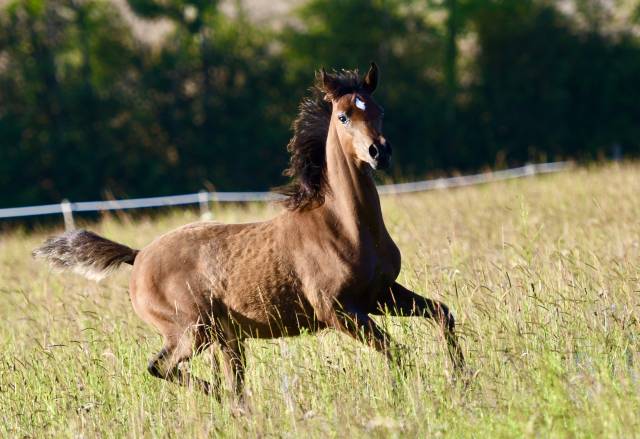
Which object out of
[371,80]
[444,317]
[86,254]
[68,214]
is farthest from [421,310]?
[68,214]

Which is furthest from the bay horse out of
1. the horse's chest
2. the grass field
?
the grass field

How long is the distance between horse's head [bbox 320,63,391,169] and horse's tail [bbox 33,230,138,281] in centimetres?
197

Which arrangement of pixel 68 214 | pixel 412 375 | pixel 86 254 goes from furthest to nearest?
pixel 68 214 < pixel 86 254 < pixel 412 375

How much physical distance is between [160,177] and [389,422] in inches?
827

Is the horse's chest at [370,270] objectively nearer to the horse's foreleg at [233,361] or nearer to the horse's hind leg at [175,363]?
the horse's foreleg at [233,361]

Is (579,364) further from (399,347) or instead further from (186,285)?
(186,285)

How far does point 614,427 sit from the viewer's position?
4070 millimetres

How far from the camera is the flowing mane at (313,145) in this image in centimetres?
622

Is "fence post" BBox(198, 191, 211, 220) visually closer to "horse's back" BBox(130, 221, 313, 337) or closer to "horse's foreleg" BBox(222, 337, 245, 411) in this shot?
"horse's back" BBox(130, 221, 313, 337)

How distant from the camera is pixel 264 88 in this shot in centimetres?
2658

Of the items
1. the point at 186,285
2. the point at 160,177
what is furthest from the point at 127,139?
the point at 186,285

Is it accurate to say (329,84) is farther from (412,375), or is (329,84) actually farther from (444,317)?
(412,375)

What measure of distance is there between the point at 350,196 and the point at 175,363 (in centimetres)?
156

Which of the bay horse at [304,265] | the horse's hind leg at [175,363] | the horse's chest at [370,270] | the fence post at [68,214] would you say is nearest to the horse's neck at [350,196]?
the bay horse at [304,265]
